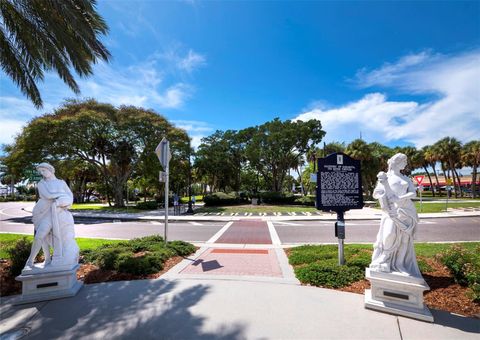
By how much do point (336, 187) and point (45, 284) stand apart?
6056 millimetres

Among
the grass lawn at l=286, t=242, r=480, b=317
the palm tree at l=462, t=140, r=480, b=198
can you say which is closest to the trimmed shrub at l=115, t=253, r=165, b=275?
the grass lawn at l=286, t=242, r=480, b=317

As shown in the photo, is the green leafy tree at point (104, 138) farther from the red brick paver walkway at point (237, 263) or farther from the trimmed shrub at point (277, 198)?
the red brick paver walkway at point (237, 263)

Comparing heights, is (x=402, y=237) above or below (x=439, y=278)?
above

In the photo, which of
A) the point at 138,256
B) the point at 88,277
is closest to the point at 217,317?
the point at 88,277

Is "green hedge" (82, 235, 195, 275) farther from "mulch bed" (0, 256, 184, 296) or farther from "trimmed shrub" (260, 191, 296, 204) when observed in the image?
"trimmed shrub" (260, 191, 296, 204)

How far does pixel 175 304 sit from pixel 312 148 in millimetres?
36817

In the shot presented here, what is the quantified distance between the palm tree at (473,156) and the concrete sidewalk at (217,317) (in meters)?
50.2

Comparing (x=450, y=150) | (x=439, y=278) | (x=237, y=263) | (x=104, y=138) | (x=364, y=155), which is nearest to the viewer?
(x=439, y=278)

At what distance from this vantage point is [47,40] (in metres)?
6.78

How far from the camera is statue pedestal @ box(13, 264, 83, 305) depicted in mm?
4191

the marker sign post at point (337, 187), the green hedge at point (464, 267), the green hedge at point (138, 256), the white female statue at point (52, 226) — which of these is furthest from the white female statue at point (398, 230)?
the white female statue at point (52, 226)

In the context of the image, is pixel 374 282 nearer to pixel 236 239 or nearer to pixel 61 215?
pixel 61 215

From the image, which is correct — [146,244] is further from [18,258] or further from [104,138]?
[104,138]

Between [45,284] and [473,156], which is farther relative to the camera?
[473,156]
